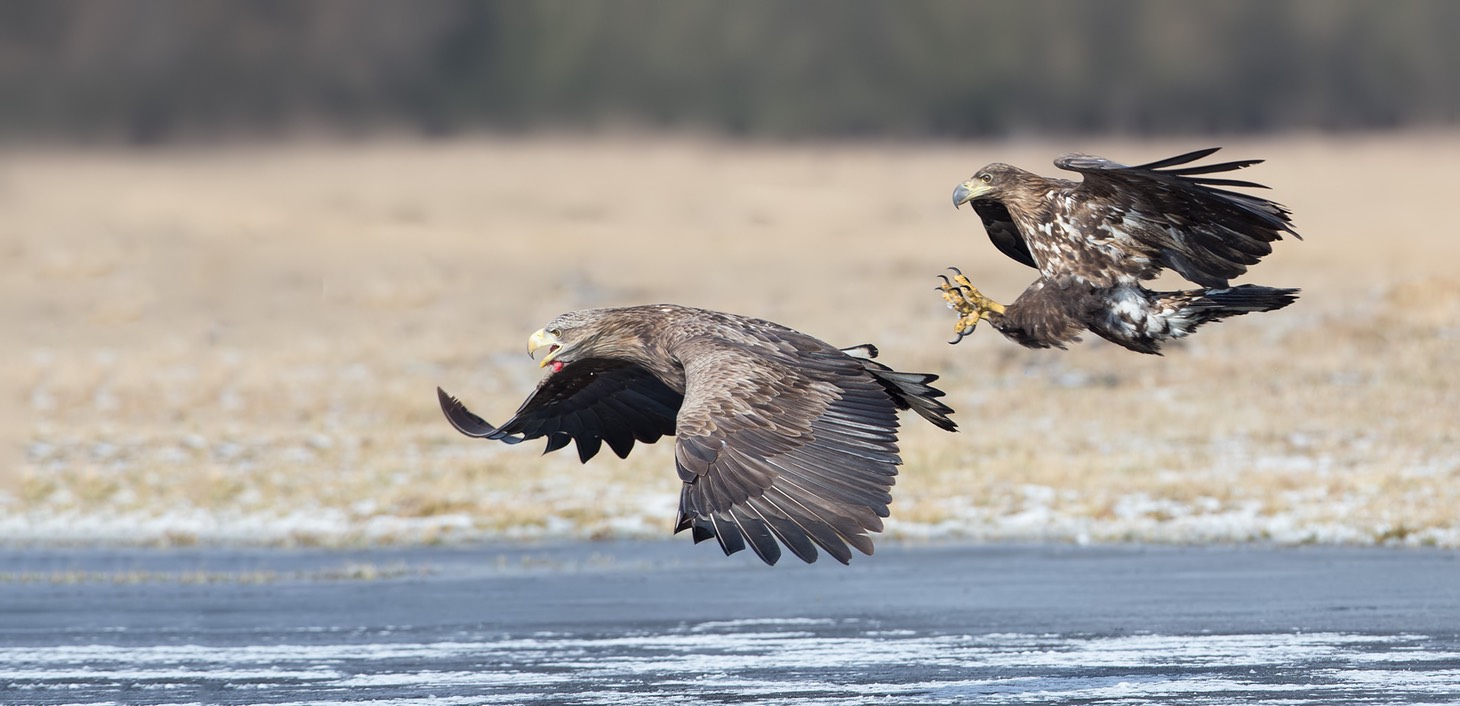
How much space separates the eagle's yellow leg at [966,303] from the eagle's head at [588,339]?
1548 mm

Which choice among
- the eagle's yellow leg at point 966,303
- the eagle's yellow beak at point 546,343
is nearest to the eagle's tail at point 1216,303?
the eagle's yellow leg at point 966,303

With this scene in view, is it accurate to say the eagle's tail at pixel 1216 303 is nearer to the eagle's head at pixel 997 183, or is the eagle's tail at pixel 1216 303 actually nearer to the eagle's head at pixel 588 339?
the eagle's head at pixel 997 183

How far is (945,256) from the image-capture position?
46.1 m

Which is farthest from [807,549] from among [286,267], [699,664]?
[286,267]

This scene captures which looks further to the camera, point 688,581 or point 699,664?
point 688,581

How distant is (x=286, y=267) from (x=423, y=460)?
17686 millimetres

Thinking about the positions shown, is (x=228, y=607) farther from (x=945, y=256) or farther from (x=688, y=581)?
(x=945, y=256)

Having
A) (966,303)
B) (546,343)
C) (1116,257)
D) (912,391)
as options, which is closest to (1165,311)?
(1116,257)

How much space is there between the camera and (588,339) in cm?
1009

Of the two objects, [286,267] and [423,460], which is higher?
[286,267]

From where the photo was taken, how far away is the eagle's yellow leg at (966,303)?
9844 millimetres

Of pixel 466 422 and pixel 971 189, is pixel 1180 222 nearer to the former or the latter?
pixel 971 189

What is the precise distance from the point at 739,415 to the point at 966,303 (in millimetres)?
1791

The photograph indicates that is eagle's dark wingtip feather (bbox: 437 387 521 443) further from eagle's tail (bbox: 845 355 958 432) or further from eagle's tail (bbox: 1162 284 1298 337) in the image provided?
eagle's tail (bbox: 1162 284 1298 337)
